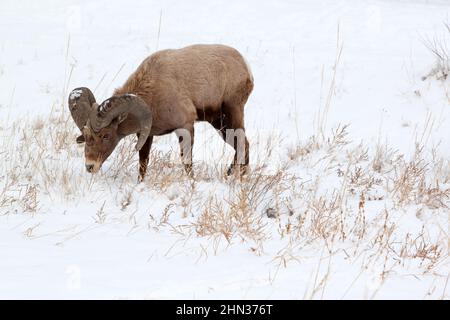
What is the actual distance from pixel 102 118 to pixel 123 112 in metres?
0.22

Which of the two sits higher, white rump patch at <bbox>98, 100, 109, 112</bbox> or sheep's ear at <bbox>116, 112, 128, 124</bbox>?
white rump patch at <bbox>98, 100, 109, 112</bbox>

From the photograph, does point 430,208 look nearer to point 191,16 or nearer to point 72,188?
point 72,188

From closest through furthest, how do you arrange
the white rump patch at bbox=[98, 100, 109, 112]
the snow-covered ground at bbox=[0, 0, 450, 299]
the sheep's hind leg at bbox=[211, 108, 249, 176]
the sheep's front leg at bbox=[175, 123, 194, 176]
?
the snow-covered ground at bbox=[0, 0, 450, 299] → the white rump patch at bbox=[98, 100, 109, 112] → the sheep's front leg at bbox=[175, 123, 194, 176] → the sheep's hind leg at bbox=[211, 108, 249, 176]

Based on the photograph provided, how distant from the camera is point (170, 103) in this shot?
6.52 m

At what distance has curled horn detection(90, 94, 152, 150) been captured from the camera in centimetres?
592

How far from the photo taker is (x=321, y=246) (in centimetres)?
452

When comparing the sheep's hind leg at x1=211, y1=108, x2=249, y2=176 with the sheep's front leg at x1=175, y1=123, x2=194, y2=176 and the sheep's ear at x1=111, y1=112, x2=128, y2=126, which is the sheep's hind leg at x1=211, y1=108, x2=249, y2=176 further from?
the sheep's ear at x1=111, y1=112, x2=128, y2=126

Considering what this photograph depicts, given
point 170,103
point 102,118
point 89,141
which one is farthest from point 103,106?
point 170,103

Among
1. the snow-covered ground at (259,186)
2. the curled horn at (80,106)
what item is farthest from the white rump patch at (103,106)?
the snow-covered ground at (259,186)

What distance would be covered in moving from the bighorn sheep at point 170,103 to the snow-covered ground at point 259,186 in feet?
1.02

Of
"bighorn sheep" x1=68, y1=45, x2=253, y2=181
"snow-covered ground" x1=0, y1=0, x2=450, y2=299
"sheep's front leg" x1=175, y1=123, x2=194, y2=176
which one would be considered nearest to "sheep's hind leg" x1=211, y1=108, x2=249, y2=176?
"bighorn sheep" x1=68, y1=45, x2=253, y2=181

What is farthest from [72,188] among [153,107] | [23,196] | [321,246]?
[321,246]

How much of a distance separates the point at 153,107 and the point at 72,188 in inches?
53.5

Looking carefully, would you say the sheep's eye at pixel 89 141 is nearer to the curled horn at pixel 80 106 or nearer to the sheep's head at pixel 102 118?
the sheep's head at pixel 102 118
